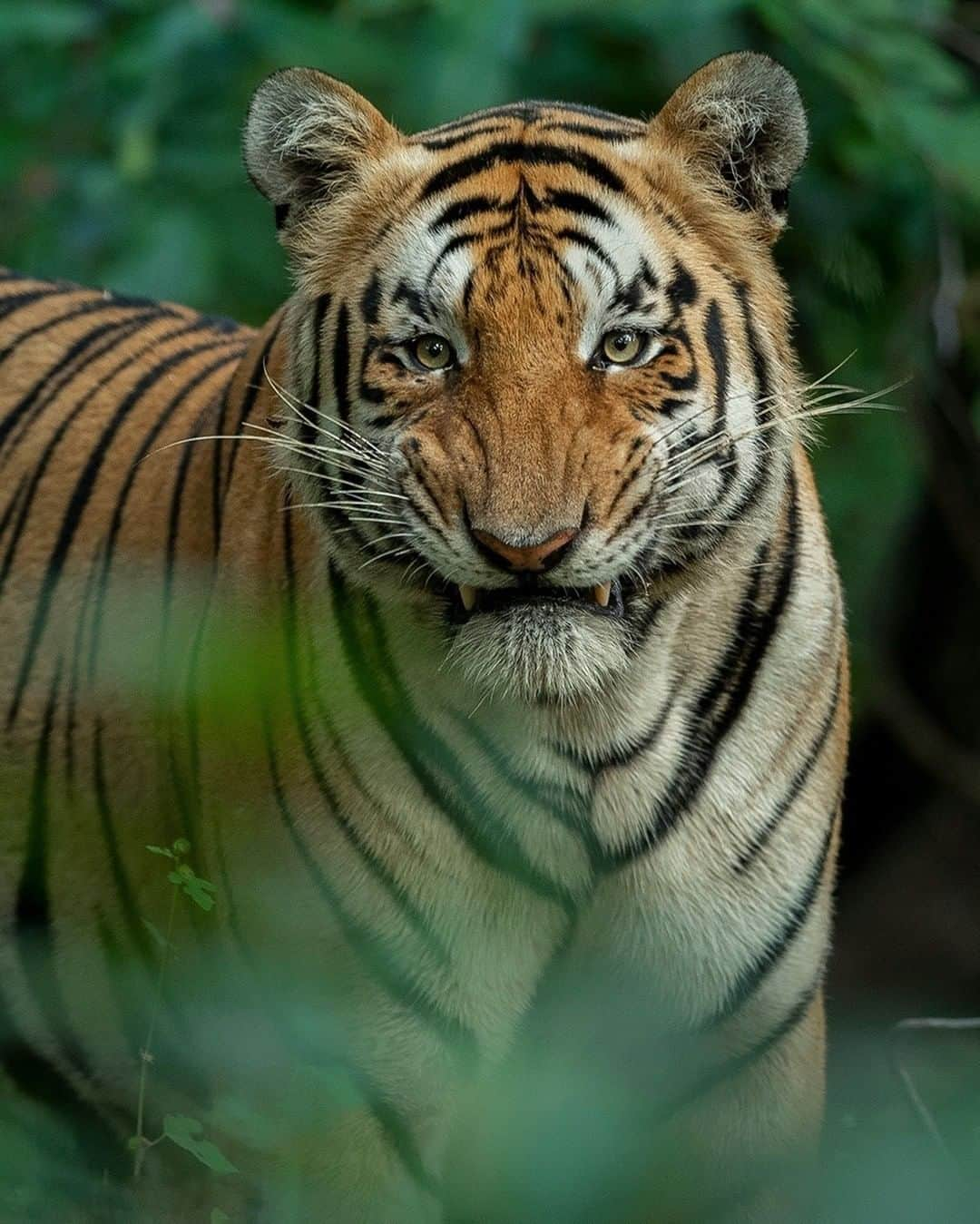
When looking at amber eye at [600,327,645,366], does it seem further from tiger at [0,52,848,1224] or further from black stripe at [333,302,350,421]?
black stripe at [333,302,350,421]

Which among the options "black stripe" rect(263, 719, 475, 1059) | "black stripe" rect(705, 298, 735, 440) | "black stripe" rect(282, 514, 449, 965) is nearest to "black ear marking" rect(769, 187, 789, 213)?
"black stripe" rect(705, 298, 735, 440)

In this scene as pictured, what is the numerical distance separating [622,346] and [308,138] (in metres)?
0.58

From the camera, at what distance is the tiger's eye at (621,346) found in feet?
7.48

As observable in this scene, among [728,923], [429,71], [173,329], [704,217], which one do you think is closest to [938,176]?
[429,71]

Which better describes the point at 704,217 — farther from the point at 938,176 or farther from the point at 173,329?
the point at 938,176

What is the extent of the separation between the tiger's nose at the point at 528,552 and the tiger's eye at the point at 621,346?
0.93ft

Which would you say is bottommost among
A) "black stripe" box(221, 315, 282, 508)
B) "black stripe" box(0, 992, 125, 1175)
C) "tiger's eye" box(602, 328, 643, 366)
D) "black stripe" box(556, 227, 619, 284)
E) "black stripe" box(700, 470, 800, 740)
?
"black stripe" box(0, 992, 125, 1175)

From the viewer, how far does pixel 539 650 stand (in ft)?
7.28

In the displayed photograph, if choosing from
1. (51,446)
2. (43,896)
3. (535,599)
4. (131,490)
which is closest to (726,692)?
(535,599)

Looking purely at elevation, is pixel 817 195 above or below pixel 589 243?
above

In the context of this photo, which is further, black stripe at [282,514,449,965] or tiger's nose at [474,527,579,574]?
black stripe at [282,514,449,965]

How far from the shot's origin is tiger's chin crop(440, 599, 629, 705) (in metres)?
2.21

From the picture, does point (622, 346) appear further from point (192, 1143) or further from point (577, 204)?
point (192, 1143)

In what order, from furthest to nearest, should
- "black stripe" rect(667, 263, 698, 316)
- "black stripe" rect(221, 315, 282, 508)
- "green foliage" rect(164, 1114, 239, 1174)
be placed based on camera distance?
"black stripe" rect(221, 315, 282, 508), "black stripe" rect(667, 263, 698, 316), "green foliage" rect(164, 1114, 239, 1174)
